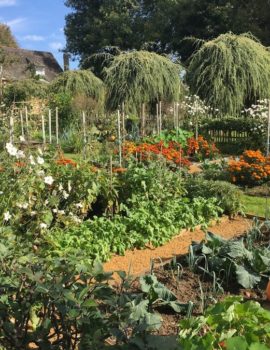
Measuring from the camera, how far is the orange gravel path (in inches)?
183

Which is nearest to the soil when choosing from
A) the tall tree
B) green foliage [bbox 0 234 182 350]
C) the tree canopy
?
green foliage [bbox 0 234 182 350]

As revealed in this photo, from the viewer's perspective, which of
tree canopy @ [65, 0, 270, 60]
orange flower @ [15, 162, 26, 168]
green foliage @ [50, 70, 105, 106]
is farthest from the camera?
tree canopy @ [65, 0, 270, 60]

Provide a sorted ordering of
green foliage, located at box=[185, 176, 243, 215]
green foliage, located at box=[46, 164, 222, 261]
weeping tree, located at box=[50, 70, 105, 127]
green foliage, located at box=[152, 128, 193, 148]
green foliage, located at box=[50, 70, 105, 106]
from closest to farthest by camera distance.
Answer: green foliage, located at box=[46, 164, 222, 261] → green foliage, located at box=[185, 176, 243, 215] → green foliage, located at box=[152, 128, 193, 148] → weeping tree, located at box=[50, 70, 105, 127] → green foliage, located at box=[50, 70, 105, 106]

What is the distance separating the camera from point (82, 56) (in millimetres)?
35688

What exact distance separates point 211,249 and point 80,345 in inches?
92.5

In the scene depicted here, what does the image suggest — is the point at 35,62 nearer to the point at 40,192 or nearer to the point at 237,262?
the point at 40,192

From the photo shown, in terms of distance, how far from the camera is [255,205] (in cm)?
732

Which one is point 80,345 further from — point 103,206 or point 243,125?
point 243,125

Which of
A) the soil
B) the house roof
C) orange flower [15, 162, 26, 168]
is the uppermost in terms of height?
the house roof

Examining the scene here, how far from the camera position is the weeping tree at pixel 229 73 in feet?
49.4

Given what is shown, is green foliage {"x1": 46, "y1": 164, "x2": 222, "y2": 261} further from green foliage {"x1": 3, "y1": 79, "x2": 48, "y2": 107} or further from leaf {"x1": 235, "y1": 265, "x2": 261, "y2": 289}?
green foliage {"x1": 3, "y1": 79, "x2": 48, "y2": 107}

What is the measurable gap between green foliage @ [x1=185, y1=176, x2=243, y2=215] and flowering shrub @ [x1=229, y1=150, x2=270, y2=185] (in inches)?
59.6

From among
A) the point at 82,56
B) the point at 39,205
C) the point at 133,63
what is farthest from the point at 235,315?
the point at 82,56

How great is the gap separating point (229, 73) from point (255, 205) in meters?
8.57
